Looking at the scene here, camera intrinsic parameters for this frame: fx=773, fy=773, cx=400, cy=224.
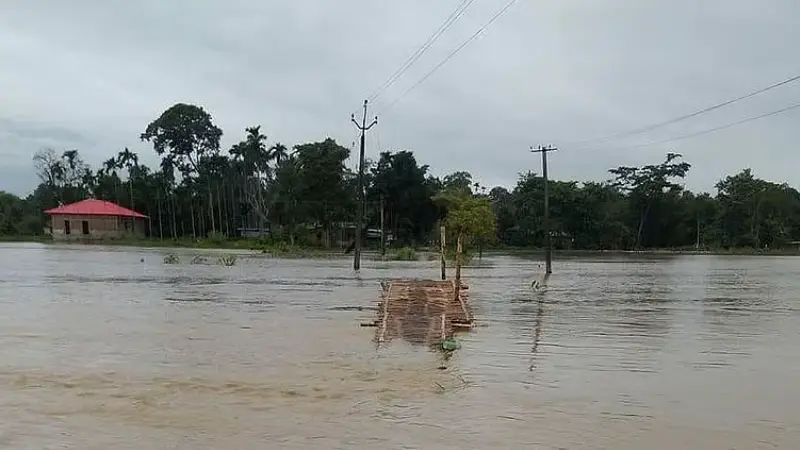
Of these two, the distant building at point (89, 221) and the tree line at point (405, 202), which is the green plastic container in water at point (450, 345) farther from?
the distant building at point (89, 221)

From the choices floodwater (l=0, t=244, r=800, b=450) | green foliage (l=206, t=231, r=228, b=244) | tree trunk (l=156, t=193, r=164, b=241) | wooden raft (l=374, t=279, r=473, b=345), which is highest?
tree trunk (l=156, t=193, r=164, b=241)

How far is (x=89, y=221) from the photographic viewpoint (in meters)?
78.8

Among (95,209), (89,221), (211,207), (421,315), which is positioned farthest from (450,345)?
(95,209)

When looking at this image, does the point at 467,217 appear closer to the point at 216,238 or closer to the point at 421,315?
the point at 421,315

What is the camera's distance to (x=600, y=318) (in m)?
18.8

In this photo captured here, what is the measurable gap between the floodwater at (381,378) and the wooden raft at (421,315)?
1.50ft

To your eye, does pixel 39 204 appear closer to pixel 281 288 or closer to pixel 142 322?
pixel 281 288

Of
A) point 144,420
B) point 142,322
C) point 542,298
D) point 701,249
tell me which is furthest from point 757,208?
point 144,420

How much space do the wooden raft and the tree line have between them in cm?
4848

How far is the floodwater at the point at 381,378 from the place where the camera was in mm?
8000

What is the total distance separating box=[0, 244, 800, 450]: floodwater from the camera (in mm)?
8000

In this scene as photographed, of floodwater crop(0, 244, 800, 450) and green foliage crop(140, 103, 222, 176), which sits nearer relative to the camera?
floodwater crop(0, 244, 800, 450)

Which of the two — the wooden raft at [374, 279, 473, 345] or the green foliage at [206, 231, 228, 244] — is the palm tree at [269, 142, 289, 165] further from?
the wooden raft at [374, 279, 473, 345]

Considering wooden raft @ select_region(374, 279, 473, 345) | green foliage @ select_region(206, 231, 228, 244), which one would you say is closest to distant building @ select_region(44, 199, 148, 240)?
green foliage @ select_region(206, 231, 228, 244)
